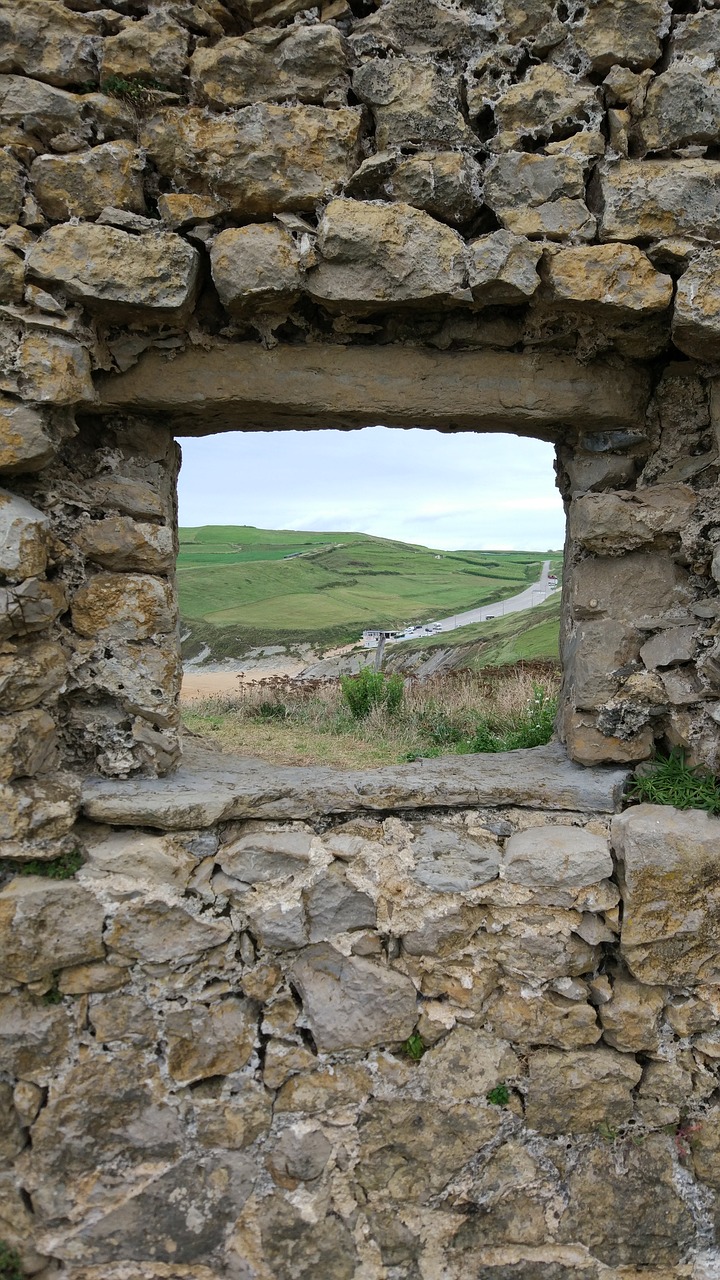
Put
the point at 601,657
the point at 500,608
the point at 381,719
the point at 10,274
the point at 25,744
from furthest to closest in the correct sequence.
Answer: the point at 500,608
the point at 381,719
the point at 601,657
the point at 25,744
the point at 10,274

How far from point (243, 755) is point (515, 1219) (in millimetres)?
1867

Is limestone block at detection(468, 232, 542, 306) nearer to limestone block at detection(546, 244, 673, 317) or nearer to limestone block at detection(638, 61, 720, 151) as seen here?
limestone block at detection(546, 244, 673, 317)

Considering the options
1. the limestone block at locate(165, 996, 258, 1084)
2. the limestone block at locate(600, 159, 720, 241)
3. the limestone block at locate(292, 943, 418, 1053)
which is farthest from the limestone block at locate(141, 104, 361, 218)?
the limestone block at locate(165, 996, 258, 1084)

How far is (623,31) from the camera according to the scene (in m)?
2.34

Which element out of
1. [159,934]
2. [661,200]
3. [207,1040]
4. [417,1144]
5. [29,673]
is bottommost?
[417,1144]

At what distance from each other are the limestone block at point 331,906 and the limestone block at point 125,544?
123 centimetres

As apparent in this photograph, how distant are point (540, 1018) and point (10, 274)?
2.90 metres

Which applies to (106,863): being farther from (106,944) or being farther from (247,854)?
Answer: (247,854)

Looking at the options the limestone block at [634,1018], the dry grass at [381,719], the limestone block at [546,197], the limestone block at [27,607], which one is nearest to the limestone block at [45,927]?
the limestone block at [27,607]

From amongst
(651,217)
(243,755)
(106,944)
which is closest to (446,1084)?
(106,944)

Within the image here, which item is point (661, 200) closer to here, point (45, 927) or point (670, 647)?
point (670, 647)

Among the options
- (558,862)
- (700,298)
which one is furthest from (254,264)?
(558,862)

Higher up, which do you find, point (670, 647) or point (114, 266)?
point (114, 266)

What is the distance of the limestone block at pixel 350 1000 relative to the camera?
2439 mm
